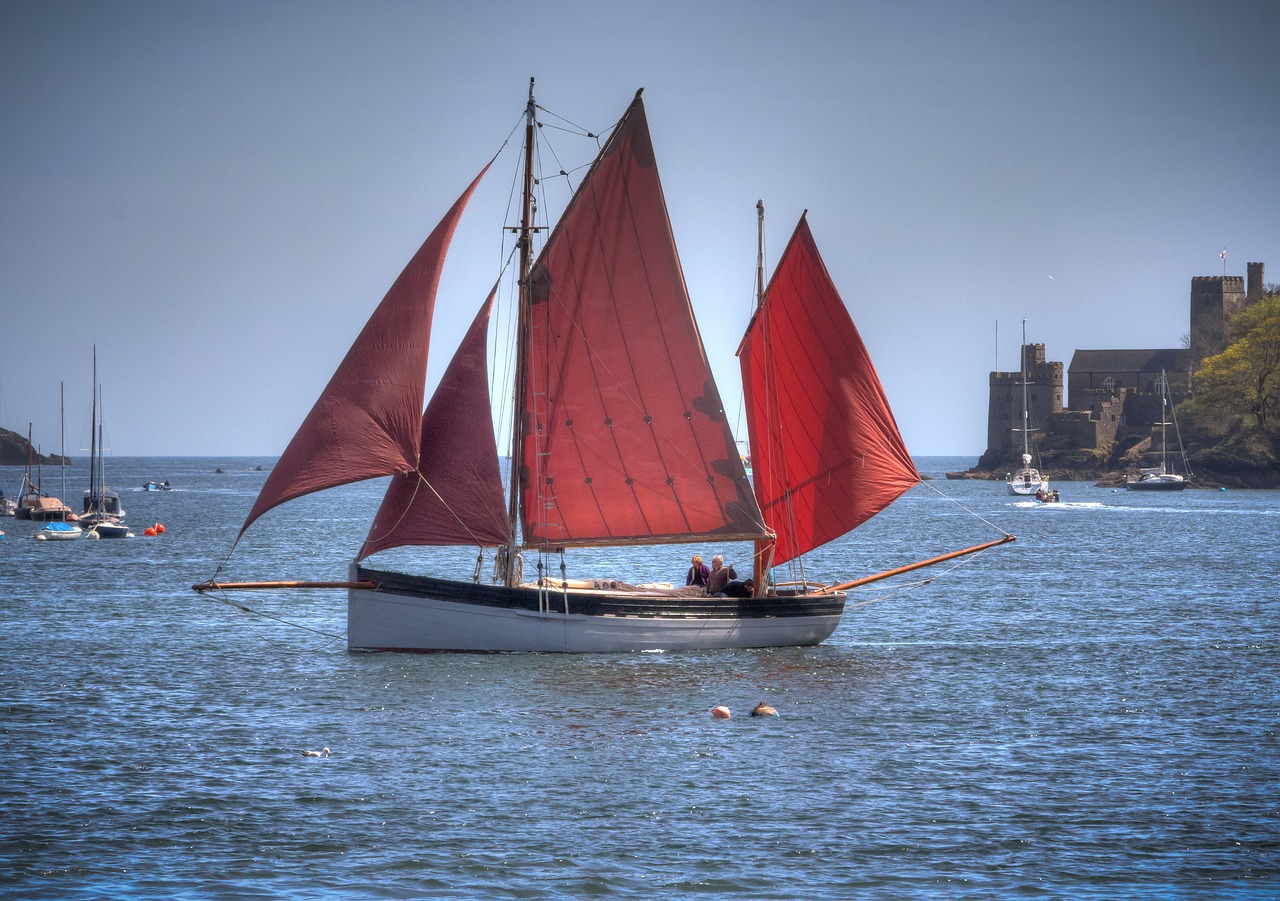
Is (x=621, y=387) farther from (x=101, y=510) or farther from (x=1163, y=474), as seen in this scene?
(x=1163, y=474)

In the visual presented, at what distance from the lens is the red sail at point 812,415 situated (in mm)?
34625

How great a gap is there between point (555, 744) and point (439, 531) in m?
7.96

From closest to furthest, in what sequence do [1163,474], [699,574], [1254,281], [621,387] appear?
[621,387], [699,574], [1163,474], [1254,281]

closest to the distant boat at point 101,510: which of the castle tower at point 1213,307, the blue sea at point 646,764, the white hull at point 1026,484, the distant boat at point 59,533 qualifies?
the distant boat at point 59,533

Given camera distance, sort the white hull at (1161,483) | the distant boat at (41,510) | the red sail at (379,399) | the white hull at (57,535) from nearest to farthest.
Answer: the red sail at (379,399) < the white hull at (57,535) < the distant boat at (41,510) < the white hull at (1161,483)

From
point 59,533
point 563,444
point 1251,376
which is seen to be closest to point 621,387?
point 563,444

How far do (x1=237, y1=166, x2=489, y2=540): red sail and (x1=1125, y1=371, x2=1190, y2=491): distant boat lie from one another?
135m

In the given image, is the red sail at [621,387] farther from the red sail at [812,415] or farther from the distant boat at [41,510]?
the distant boat at [41,510]

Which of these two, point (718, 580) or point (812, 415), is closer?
point (718, 580)

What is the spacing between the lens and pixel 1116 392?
18438 cm

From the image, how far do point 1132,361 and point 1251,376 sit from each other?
42621 mm

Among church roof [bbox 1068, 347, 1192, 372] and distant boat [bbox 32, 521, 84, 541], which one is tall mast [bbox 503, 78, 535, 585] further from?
church roof [bbox 1068, 347, 1192, 372]

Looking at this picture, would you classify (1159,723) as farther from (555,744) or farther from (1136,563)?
(1136,563)

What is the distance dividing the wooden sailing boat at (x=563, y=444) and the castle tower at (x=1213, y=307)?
162864mm
